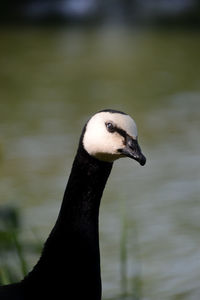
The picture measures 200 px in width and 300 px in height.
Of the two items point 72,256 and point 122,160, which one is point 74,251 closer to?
point 72,256

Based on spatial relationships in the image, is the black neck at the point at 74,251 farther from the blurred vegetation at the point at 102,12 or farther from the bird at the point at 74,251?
the blurred vegetation at the point at 102,12

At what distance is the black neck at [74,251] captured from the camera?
2869mm

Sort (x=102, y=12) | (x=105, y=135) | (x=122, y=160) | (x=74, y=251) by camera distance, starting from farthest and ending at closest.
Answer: (x=102, y=12), (x=122, y=160), (x=74, y=251), (x=105, y=135)

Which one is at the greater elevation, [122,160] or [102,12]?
[102,12]

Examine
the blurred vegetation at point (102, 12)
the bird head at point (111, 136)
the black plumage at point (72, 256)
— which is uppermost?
the blurred vegetation at point (102, 12)

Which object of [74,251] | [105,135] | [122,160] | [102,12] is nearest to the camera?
[105,135]

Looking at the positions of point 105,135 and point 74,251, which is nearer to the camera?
point 105,135

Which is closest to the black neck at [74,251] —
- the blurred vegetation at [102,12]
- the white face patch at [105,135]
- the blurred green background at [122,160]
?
the white face patch at [105,135]

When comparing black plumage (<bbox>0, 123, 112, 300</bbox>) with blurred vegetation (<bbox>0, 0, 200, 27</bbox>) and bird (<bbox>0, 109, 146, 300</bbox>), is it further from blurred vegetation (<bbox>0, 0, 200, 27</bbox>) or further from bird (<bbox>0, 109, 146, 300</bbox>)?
blurred vegetation (<bbox>0, 0, 200, 27</bbox>)

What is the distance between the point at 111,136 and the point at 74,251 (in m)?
0.38

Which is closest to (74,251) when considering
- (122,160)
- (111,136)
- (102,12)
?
(111,136)

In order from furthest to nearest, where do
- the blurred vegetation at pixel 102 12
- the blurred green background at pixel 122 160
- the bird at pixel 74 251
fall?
the blurred vegetation at pixel 102 12 → the blurred green background at pixel 122 160 → the bird at pixel 74 251

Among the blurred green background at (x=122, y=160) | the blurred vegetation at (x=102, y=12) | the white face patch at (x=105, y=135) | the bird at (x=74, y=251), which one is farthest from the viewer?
the blurred vegetation at (x=102, y=12)

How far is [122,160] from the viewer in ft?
23.2
